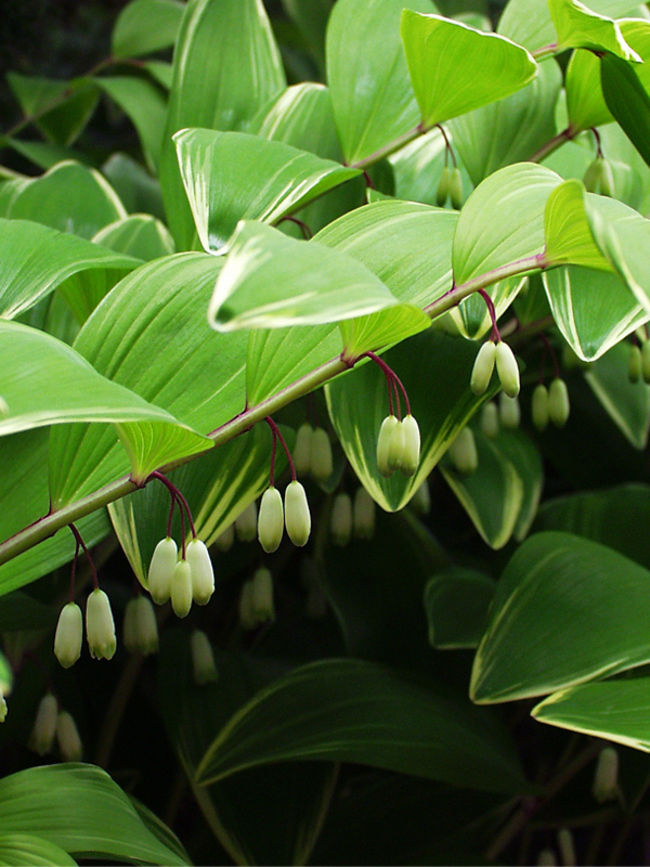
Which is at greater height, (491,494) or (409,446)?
(409,446)

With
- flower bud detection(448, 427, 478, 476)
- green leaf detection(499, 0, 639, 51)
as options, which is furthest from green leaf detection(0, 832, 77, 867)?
green leaf detection(499, 0, 639, 51)

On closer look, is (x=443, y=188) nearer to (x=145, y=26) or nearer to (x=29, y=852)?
(x=29, y=852)

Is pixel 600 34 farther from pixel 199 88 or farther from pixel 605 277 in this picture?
pixel 199 88

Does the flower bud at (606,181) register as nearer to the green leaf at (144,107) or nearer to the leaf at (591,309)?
the leaf at (591,309)

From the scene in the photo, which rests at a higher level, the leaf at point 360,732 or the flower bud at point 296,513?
the flower bud at point 296,513

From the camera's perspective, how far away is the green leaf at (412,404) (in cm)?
59

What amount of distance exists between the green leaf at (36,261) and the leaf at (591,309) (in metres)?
0.32

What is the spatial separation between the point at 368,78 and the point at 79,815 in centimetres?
65

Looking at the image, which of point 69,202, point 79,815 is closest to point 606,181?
point 69,202

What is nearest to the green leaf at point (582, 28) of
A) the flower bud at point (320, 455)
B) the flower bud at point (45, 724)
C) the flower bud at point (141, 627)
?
the flower bud at point (320, 455)

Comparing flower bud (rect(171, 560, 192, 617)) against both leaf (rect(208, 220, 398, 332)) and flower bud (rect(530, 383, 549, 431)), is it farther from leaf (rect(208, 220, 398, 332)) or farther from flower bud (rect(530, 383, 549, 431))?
flower bud (rect(530, 383, 549, 431))

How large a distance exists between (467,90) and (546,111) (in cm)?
17

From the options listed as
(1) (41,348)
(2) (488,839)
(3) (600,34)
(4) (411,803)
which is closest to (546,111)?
(3) (600,34)

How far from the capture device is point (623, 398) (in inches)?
37.5
